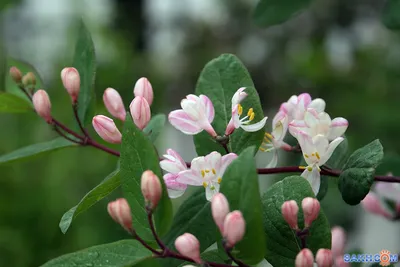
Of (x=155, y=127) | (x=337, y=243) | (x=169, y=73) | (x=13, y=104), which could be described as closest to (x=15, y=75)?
(x=13, y=104)

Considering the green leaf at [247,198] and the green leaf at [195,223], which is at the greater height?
the green leaf at [247,198]

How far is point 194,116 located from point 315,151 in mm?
96

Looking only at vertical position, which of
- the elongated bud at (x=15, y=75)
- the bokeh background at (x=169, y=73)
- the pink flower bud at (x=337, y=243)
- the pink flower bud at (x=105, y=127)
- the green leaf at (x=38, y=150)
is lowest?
the bokeh background at (x=169, y=73)

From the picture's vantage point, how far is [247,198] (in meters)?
0.38

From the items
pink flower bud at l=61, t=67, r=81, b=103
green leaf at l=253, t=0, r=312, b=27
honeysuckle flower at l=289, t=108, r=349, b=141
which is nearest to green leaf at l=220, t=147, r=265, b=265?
honeysuckle flower at l=289, t=108, r=349, b=141

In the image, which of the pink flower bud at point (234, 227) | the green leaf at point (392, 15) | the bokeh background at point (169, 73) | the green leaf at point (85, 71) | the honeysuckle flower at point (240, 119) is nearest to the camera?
the pink flower bud at point (234, 227)

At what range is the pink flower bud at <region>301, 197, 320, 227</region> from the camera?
408 mm

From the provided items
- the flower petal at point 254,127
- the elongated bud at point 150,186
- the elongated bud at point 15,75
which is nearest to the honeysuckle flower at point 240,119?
the flower petal at point 254,127

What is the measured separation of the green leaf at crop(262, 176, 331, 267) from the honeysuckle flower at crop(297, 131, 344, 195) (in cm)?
4

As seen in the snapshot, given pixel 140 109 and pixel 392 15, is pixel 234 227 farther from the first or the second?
pixel 392 15

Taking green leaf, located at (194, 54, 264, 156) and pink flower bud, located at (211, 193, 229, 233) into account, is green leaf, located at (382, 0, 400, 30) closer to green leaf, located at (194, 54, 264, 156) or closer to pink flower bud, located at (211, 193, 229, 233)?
green leaf, located at (194, 54, 264, 156)

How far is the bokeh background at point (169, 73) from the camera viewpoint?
1647 mm

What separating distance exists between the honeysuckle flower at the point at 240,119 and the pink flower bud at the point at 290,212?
87mm

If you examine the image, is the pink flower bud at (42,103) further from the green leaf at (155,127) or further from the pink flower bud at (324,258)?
the pink flower bud at (324,258)
